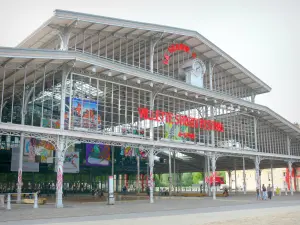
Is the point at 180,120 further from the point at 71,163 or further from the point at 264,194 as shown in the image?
the point at 71,163

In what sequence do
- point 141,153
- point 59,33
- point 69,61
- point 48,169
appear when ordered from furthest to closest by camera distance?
point 48,169, point 141,153, point 59,33, point 69,61

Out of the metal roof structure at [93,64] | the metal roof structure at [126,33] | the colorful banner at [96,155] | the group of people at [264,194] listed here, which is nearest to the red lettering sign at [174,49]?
the metal roof structure at [126,33]

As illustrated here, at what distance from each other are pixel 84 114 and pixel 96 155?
17056mm

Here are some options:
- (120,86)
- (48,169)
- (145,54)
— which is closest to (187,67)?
(145,54)

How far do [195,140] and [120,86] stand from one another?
34.2 feet

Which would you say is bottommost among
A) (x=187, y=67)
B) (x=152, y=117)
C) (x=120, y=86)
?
(x=152, y=117)

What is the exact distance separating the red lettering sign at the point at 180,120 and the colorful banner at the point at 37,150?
13.8 metres

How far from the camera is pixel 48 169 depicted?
49812 mm

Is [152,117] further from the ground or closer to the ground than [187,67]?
closer to the ground

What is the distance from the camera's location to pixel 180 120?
3503 cm

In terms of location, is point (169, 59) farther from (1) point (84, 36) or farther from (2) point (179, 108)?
(1) point (84, 36)

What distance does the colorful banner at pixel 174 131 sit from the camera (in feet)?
111

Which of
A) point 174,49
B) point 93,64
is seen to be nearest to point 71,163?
point 174,49

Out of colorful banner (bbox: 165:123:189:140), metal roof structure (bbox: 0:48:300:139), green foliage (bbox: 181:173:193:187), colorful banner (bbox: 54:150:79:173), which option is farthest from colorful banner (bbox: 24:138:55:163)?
green foliage (bbox: 181:173:193:187)
